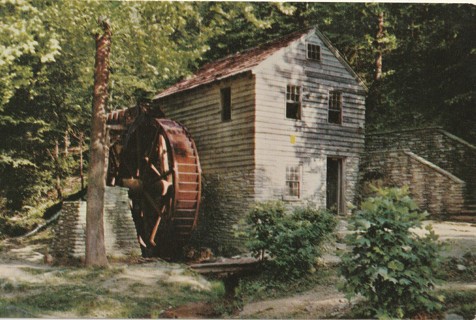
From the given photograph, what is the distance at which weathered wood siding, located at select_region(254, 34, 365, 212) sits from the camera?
1024 cm

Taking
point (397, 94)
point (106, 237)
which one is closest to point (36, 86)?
point (106, 237)

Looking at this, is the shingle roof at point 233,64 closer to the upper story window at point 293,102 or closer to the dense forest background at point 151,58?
the dense forest background at point 151,58

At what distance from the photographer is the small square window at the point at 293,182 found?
407 inches

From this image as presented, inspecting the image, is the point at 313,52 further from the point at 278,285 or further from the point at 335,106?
the point at 278,285

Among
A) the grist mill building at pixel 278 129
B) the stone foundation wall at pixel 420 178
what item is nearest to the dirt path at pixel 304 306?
the stone foundation wall at pixel 420 178

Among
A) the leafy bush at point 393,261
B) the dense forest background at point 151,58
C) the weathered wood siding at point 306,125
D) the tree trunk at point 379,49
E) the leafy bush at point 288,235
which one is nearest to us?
the leafy bush at point 393,261

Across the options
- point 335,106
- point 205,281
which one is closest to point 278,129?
point 335,106

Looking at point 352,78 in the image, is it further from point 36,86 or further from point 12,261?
point 12,261

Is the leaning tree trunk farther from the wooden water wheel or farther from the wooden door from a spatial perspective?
the wooden door

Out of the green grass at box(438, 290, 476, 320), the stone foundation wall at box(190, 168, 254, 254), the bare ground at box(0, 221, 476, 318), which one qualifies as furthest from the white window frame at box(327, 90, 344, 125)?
the green grass at box(438, 290, 476, 320)

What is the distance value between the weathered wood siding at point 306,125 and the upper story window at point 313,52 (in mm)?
83

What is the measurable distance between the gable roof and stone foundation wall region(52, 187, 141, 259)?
3.00 m

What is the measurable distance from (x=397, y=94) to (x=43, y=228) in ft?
27.3

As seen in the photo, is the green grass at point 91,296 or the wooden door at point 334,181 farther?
the wooden door at point 334,181
